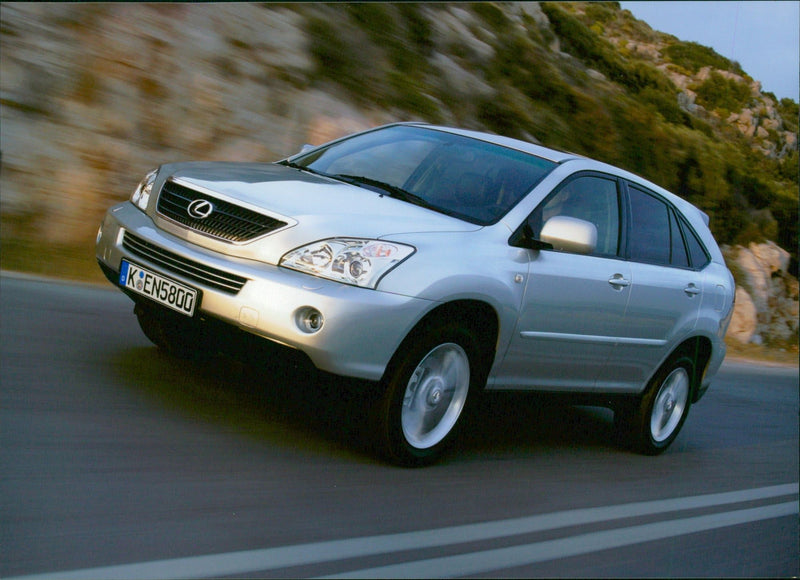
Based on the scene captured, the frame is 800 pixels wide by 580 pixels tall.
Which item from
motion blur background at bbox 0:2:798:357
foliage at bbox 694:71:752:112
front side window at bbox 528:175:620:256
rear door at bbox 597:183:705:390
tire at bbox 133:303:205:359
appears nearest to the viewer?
front side window at bbox 528:175:620:256

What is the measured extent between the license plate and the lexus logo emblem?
1.10 feet

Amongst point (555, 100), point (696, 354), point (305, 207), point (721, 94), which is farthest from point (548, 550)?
point (721, 94)

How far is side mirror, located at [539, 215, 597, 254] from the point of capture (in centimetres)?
523

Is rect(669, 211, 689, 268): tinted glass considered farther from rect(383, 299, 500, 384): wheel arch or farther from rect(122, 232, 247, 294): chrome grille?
rect(122, 232, 247, 294): chrome grille

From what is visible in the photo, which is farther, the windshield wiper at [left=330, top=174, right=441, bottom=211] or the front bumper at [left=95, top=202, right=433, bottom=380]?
the windshield wiper at [left=330, top=174, right=441, bottom=211]

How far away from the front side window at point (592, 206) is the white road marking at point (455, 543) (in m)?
1.52

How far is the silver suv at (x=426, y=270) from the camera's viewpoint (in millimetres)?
4484

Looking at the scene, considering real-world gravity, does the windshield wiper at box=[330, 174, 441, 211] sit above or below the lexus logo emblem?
above

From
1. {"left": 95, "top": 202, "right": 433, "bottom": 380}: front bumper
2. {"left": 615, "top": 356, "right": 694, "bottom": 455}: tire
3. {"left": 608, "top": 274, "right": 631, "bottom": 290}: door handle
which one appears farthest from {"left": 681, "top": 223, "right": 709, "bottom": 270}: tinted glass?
{"left": 95, "top": 202, "right": 433, "bottom": 380}: front bumper

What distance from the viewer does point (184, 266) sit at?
4.75 metres

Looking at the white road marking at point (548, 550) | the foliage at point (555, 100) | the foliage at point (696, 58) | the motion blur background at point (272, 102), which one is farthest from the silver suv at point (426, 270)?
the foliage at point (696, 58)

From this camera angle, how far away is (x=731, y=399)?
32.4ft

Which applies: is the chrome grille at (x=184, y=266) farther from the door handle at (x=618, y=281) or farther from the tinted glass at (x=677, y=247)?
the tinted glass at (x=677, y=247)

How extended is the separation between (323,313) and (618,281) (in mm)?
2179
